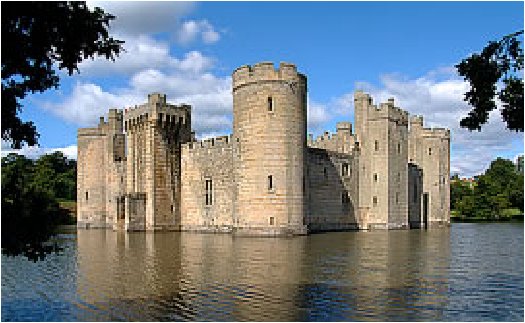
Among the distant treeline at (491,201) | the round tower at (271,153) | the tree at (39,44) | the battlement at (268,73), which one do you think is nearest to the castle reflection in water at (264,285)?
the tree at (39,44)

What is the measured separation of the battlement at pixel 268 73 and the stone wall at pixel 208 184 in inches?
192

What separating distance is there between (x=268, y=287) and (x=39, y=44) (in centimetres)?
708

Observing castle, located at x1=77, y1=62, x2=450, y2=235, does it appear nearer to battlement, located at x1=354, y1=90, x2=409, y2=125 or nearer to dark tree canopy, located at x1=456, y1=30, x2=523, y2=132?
battlement, located at x1=354, y1=90, x2=409, y2=125

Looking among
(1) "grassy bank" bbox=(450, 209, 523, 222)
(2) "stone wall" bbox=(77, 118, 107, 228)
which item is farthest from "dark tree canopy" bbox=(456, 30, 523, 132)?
(1) "grassy bank" bbox=(450, 209, 523, 222)

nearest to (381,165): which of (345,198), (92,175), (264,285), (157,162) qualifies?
(345,198)

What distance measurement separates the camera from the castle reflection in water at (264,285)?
953 cm

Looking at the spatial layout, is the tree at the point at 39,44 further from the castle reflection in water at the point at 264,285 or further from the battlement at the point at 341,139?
the battlement at the point at 341,139

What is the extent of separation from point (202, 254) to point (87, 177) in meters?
29.8

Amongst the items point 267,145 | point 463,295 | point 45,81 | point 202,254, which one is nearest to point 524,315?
point 463,295

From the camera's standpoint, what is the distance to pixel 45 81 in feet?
25.4

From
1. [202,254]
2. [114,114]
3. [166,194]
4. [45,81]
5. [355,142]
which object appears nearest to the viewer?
[45,81]

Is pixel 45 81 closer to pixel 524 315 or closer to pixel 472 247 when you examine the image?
pixel 524 315

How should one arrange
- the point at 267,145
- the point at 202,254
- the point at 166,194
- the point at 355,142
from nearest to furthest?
1. the point at 202,254
2. the point at 267,145
3. the point at 166,194
4. the point at 355,142

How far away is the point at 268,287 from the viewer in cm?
1220
